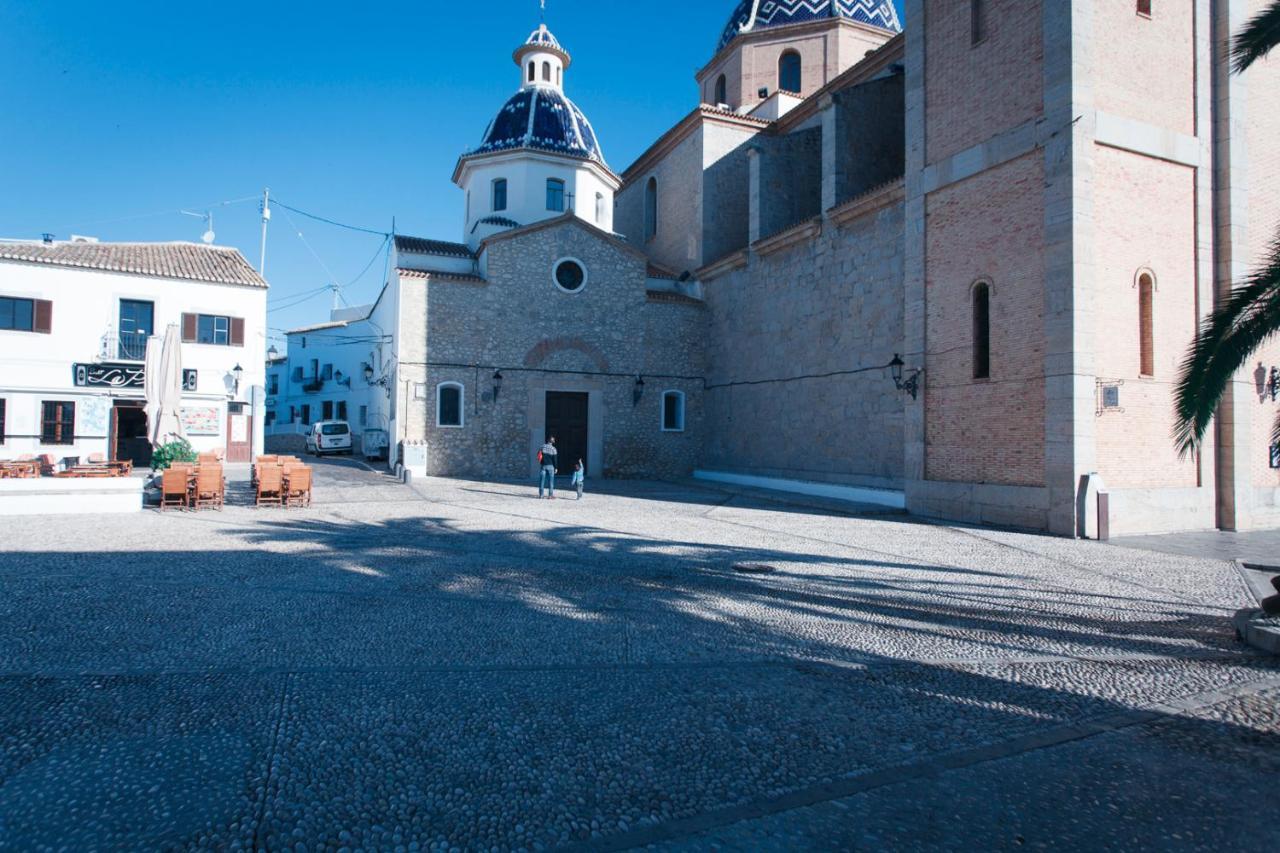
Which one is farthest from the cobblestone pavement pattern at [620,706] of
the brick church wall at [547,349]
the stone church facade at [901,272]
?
the brick church wall at [547,349]

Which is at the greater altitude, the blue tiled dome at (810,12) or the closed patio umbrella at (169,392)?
the blue tiled dome at (810,12)

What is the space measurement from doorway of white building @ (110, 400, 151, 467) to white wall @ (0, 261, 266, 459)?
26 centimetres

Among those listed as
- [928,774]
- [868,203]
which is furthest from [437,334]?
[928,774]

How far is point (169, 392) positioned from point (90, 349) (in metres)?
9.39

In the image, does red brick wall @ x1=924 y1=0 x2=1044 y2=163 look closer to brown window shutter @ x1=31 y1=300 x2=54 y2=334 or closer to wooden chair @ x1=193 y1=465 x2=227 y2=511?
wooden chair @ x1=193 y1=465 x2=227 y2=511

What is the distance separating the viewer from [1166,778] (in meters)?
3.33

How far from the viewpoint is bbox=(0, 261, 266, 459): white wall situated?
19.5 m

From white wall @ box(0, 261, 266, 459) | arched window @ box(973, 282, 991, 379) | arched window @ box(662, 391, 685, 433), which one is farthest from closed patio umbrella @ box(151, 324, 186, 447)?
arched window @ box(973, 282, 991, 379)

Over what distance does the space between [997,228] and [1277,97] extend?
6279mm

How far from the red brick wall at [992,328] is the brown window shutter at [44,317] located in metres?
22.9

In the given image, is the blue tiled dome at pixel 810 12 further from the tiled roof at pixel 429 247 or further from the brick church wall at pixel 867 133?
the tiled roof at pixel 429 247

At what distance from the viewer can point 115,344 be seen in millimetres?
20625

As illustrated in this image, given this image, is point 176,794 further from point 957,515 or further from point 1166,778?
point 957,515

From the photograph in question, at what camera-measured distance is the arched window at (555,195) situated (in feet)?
79.7
